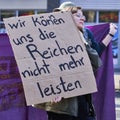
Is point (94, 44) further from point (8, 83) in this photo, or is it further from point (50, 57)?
point (8, 83)

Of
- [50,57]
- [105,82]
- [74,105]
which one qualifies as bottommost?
[105,82]

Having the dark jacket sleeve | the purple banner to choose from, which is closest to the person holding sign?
the dark jacket sleeve

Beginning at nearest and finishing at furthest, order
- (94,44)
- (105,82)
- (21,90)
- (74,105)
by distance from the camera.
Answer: (74,105) → (94,44) → (21,90) → (105,82)

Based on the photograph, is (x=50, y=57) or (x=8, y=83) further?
(x=8, y=83)

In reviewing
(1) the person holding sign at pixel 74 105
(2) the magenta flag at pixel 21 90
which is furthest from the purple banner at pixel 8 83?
(1) the person holding sign at pixel 74 105

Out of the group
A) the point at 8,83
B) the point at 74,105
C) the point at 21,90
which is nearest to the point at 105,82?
the point at 21,90

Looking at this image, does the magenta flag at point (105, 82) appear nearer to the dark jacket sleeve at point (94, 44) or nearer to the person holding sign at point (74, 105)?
the dark jacket sleeve at point (94, 44)

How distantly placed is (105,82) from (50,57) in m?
1.21

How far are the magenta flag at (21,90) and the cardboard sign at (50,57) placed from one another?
2.59ft

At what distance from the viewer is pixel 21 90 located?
463 centimetres

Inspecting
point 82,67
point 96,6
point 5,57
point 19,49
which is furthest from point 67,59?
point 96,6

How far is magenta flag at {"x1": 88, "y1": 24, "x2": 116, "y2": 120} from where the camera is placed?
4.83 metres

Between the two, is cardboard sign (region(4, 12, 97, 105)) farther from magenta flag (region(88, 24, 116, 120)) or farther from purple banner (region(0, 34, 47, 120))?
magenta flag (region(88, 24, 116, 120))

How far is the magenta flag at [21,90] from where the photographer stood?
4645 mm
